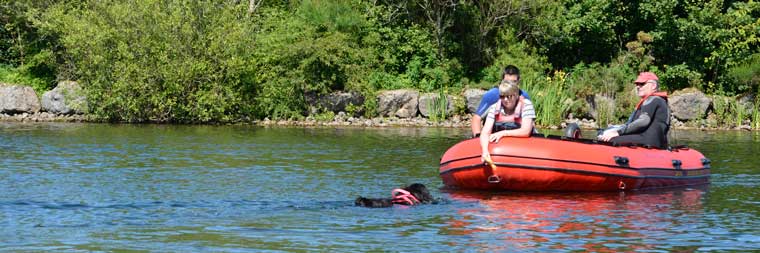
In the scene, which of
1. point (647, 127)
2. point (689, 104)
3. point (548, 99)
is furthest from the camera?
point (689, 104)

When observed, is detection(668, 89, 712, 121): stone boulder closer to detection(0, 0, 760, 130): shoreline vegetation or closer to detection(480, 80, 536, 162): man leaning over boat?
detection(0, 0, 760, 130): shoreline vegetation

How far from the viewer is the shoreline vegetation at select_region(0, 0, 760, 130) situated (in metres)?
32.8

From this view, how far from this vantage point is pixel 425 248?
1105 centimetres

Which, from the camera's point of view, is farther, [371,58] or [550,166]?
[371,58]

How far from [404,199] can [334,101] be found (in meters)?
20.8

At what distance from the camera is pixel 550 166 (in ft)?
50.5

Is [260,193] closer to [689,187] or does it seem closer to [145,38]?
[689,187]

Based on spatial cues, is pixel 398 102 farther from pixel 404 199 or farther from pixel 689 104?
pixel 404 199

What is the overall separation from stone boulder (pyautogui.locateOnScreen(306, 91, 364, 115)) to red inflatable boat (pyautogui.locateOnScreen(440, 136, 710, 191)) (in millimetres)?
18178

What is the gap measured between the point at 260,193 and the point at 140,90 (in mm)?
18297

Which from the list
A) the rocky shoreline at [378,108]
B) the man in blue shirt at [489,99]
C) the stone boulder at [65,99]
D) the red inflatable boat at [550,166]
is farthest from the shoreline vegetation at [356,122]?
the man in blue shirt at [489,99]

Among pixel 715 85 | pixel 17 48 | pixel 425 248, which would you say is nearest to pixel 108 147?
pixel 425 248

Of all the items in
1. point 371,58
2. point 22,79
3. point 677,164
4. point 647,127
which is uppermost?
point 371,58

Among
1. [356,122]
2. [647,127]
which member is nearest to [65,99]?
[356,122]
